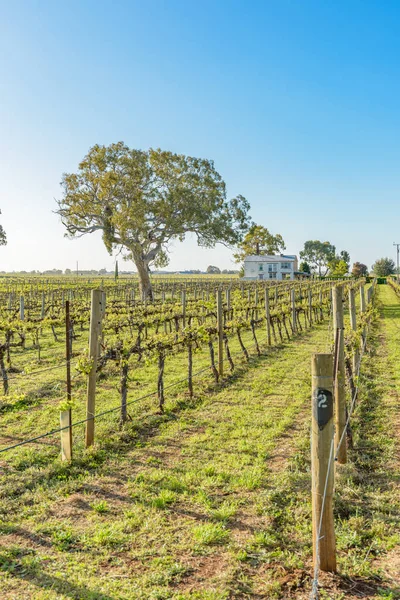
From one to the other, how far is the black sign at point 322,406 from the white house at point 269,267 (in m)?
74.6

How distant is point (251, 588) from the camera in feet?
11.5

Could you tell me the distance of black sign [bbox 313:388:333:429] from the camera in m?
3.40

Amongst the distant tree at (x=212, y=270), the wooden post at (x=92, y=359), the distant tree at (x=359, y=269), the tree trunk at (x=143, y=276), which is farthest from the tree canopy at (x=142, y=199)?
the distant tree at (x=212, y=270)

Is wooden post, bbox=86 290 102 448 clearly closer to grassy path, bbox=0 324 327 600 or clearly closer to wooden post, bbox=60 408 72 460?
grassy path, bbox=0 324 327 600

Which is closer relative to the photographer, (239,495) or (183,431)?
(239,495)

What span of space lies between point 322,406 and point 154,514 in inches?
90.8

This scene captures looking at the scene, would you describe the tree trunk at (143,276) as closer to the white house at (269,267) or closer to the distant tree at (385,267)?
the white house at (269,267)

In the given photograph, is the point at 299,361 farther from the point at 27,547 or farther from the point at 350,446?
the point at 27,547

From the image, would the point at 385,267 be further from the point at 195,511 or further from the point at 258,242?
the point at 195,511

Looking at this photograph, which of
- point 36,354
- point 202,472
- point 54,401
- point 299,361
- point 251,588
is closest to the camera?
point 251,588

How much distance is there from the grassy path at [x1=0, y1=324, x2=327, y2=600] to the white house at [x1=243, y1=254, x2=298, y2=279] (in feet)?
235

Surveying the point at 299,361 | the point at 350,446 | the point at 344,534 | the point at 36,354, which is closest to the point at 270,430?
the point at 350,446

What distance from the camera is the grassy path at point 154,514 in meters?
3.58

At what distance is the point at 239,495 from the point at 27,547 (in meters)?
2.21
